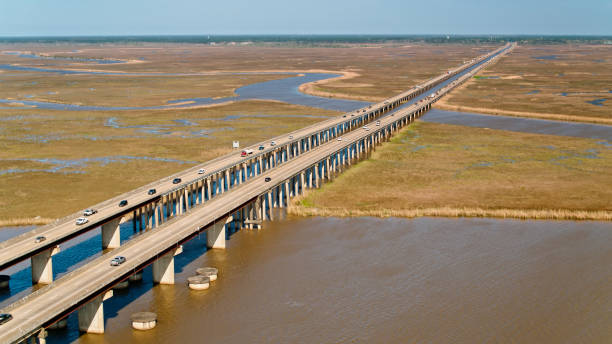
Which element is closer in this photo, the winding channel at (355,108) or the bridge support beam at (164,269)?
the bridge support beam at (164,269)

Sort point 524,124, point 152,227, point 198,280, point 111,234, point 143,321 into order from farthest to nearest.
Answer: point 524,124
point 152,227
point 111,234
point 198,280
point 143,321

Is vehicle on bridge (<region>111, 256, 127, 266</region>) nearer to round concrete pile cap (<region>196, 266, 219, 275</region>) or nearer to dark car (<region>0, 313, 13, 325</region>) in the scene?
round concrete pile cap (<region>196, 266, 219, 275</region>)

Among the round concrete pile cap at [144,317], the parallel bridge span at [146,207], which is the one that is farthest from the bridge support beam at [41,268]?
the round concrete pile cap at [144,317]

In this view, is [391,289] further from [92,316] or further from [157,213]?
[157,213]

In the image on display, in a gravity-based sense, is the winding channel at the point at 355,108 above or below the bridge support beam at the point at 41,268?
above

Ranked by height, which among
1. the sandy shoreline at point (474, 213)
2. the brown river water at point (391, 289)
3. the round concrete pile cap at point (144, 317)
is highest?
the sandy shoreline at point (474, 213)

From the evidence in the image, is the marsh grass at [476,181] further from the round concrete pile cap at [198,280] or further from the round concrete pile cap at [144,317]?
the round concrete pile cap at [144,317]

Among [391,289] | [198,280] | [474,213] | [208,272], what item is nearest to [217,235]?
[208,272]
